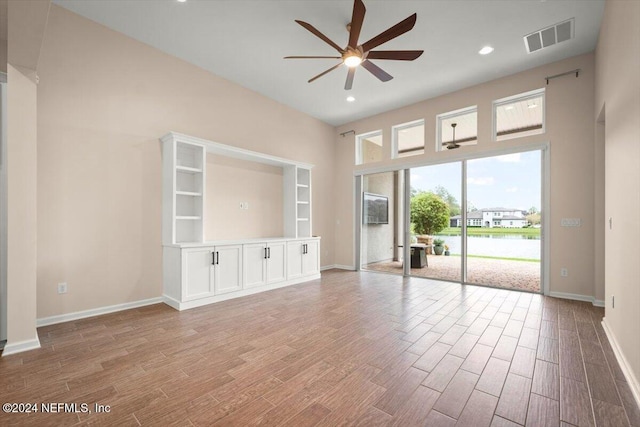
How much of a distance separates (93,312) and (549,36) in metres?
6.96

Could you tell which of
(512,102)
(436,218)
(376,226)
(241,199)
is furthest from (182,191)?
(512,102)

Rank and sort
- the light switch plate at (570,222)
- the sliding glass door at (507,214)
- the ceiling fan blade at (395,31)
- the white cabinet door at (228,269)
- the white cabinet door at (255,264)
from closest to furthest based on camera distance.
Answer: the ceiling fan blade at (395,31)
the white cabinet door at (228,269)
the light switch plate at (570,222)
the white cabinet door at (255,264)
the sliding glass door at (507,214)

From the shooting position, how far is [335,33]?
12.2 ft

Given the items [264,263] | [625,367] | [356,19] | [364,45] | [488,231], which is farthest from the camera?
[488,231]

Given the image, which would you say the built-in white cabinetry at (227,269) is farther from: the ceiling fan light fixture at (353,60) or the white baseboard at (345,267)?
the ceiling fan light fixture at (353,60)

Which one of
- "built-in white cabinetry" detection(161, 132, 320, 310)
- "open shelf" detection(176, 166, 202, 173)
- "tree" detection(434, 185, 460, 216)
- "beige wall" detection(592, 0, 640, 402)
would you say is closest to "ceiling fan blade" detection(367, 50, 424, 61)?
"beige wall" detection(592, 0, 640, 402)

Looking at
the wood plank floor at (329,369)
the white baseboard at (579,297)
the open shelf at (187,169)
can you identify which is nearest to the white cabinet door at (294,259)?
the wood plank floor at (329,369)

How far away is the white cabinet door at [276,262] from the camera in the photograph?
488 centimetres

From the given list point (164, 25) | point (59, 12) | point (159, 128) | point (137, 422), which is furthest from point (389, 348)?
point (59, 12)

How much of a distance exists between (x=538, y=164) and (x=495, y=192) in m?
0.76

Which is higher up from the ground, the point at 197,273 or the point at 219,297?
the point at 197,273

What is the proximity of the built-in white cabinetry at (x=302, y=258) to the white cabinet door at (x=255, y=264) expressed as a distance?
0.60m

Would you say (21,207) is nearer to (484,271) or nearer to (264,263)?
(264,263)

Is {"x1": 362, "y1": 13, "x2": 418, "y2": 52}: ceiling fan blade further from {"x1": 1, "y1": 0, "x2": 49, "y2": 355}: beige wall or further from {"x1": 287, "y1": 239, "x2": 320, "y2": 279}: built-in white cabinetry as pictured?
{"x1": 287, "y1": 239, "x2": 320, "y2": 279}: built-in white cabinetry
